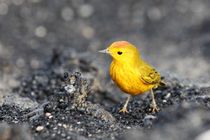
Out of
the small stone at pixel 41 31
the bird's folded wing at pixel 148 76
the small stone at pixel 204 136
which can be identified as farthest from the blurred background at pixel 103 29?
the small stone at pixel 204 136

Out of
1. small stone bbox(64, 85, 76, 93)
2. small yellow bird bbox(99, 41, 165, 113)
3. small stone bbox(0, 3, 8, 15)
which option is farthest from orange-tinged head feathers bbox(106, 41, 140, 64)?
small stone bbox(0, 3, 8, 15)

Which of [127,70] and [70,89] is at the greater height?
[127,70]

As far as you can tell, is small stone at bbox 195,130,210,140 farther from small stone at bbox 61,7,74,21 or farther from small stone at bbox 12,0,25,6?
small stone at bbox 12,0,25,6

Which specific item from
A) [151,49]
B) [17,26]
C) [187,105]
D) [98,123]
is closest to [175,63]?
[151,49]

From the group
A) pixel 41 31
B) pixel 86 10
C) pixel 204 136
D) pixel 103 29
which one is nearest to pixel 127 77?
pixel 204 136

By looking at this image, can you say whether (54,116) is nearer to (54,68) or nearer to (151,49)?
(54,68)

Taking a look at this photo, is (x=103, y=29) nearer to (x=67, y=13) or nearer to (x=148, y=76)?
(x=67, y=13)
